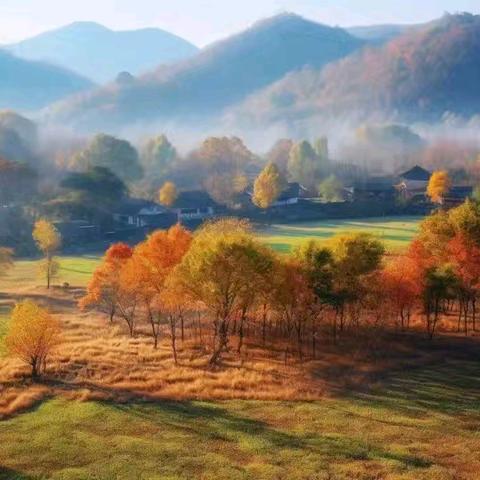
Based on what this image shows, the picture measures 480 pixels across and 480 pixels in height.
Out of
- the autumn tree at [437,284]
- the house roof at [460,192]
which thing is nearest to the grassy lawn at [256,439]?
the autumn tree at [437,284]

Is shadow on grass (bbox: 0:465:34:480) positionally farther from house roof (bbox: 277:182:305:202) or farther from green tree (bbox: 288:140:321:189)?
green tree (bbox: 288:140:321:189)

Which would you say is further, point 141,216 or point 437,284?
point 141,216

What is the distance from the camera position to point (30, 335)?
41.3 meters

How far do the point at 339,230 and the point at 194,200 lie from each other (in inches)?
1326

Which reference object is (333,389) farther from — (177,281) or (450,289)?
(450,289)

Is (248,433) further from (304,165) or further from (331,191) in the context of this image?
(304,165)

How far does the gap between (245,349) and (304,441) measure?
→ 1802 centimetres

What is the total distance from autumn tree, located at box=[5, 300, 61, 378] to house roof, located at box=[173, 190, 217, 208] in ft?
278

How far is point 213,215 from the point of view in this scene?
410 feet

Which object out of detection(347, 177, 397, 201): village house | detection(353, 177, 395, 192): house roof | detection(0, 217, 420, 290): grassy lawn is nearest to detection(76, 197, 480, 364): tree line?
detection(0, 217, 420, 290): grassy lawn

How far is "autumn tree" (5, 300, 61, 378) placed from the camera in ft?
136

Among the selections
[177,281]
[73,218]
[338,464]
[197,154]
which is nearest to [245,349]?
[177,281]

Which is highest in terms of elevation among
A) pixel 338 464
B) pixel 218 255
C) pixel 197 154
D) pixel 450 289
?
pixel 197 154

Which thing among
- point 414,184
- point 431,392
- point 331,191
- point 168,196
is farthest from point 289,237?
point 431,392
